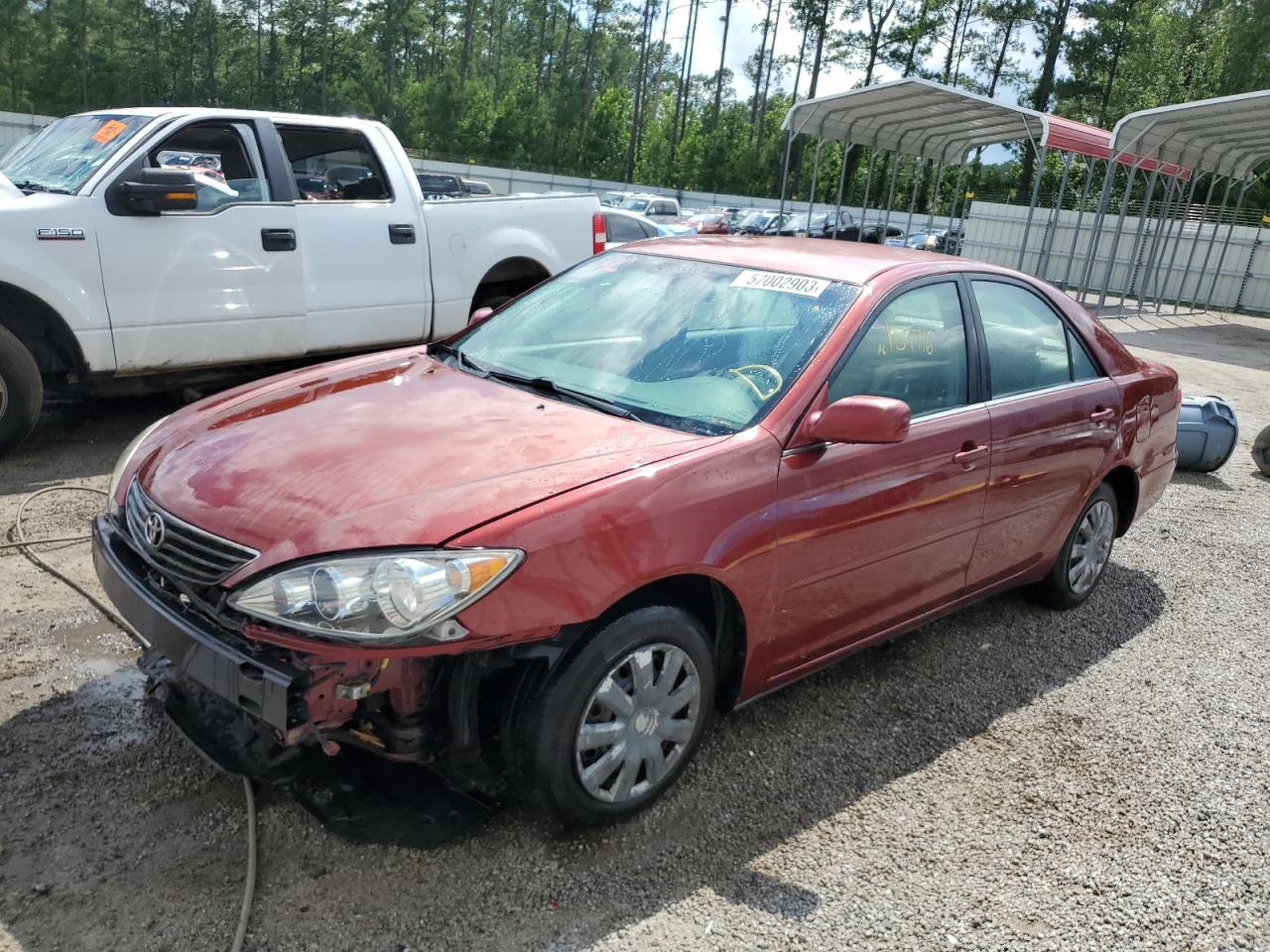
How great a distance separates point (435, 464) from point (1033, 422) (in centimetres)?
240

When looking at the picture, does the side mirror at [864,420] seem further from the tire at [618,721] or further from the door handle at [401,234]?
the door handle at [401,234]

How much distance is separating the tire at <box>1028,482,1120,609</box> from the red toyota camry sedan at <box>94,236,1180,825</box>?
13.8 inches

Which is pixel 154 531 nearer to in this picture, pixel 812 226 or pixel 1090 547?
pixel 1090 547

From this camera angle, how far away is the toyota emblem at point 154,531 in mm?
2598

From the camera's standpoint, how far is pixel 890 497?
3.25 metres

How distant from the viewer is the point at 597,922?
96.9 inches

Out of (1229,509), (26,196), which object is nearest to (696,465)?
(26,196)

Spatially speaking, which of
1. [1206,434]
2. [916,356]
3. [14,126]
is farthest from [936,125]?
[14,126]

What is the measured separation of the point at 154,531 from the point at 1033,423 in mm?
3077

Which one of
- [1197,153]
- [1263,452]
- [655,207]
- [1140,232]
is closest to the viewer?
[1263,452]

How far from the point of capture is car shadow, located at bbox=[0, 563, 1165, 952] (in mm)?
2365

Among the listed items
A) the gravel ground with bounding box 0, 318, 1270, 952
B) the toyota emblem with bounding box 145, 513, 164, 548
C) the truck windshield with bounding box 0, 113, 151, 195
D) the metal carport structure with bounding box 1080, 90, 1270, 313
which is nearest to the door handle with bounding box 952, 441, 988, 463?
the gravel ground with bounding box 0, 318, 1270, 952

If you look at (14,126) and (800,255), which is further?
(14,126)

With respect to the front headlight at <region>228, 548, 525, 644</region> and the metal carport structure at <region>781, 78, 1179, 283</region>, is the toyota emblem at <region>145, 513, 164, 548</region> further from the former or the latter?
the metal carport structure at <region>781, 78, 1179, 283</region>
